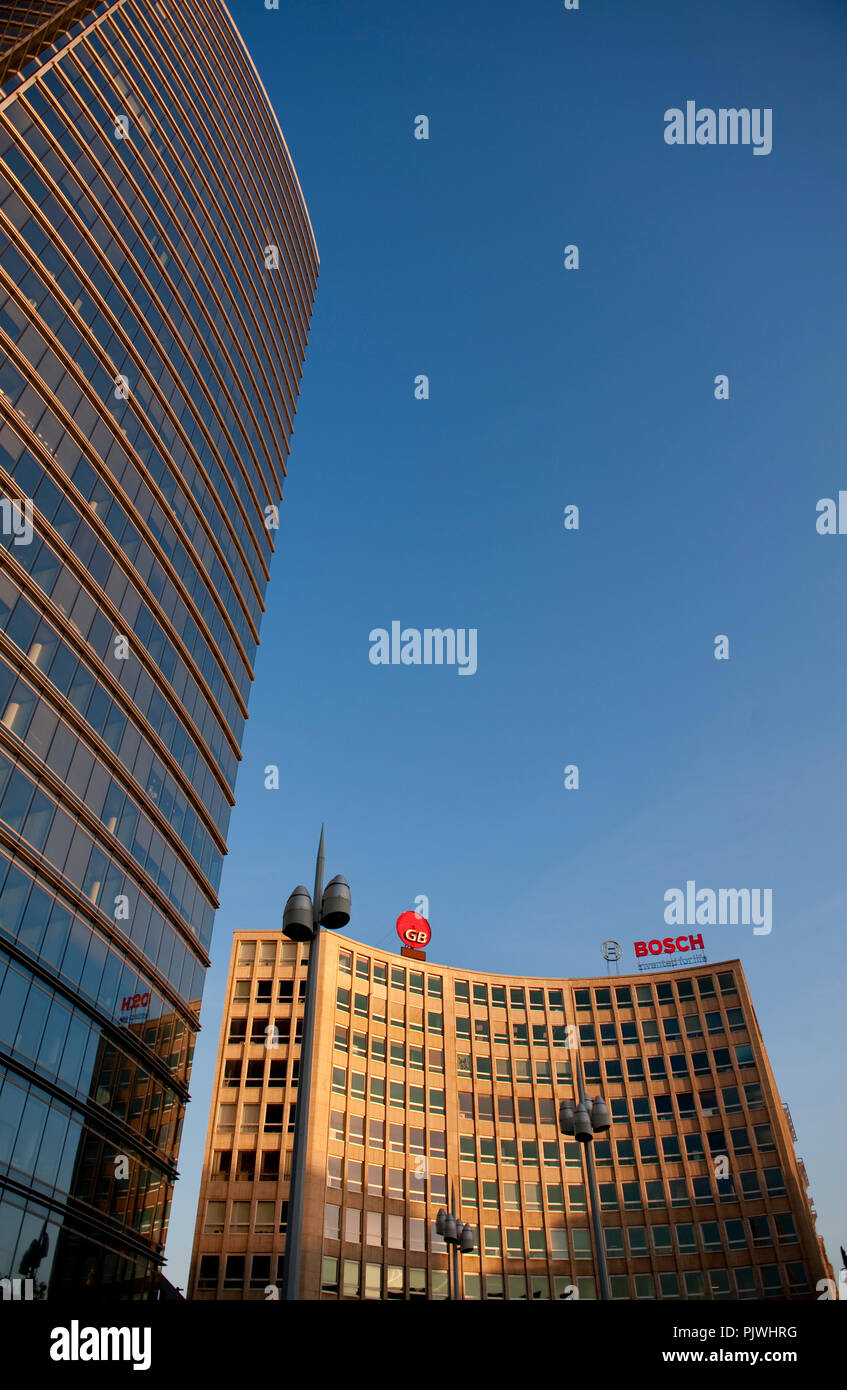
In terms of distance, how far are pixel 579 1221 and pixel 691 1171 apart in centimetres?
871

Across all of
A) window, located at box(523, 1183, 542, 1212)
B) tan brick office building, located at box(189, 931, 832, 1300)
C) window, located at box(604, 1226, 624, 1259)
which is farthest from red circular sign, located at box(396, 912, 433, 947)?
window, located at box(604, 1226, 624, 1259)

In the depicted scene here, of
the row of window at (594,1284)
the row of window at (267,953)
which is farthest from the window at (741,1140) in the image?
the row of window at (267,953)

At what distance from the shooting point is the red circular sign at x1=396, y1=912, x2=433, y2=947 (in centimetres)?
8131

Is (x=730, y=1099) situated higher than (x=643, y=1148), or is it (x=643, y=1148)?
(x=730, y=1099)

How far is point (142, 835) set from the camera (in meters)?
48.3

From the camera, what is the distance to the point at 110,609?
155 feet

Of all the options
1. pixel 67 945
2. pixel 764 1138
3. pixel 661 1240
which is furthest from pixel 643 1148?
pixel 67 945

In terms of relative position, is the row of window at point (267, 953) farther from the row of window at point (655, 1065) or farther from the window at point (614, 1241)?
the window at point (614, 1241)

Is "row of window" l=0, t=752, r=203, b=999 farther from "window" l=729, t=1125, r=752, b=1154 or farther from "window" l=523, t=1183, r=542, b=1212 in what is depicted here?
"window" l=729, t=1125, r=752, b=1154

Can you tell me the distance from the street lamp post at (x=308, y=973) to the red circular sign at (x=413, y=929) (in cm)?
6514

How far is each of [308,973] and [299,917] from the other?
3.29ft

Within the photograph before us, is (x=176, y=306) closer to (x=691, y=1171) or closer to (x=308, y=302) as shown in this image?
(x=308, y=302)

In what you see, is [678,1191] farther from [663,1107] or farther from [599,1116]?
[599,1116]
